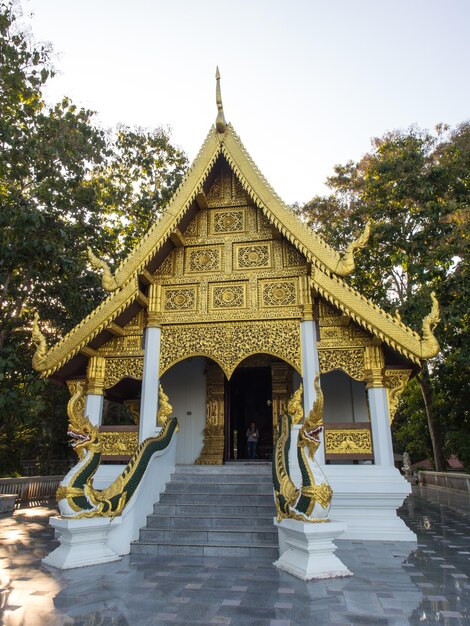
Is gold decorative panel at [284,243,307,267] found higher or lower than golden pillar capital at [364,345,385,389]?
higher

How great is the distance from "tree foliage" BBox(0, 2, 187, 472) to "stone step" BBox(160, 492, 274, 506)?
308 centimetres

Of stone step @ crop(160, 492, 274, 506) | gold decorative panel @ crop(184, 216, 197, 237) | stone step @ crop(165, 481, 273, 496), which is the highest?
gold decorative panel @ crop(184, 216, 197, 237)

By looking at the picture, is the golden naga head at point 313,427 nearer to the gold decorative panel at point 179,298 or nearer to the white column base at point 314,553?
the white column base at point 314,553

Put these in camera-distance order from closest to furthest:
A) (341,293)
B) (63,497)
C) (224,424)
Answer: (63,497), (341,293), (224,424)

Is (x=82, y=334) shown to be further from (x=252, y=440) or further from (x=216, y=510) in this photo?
(x=252, y=440)

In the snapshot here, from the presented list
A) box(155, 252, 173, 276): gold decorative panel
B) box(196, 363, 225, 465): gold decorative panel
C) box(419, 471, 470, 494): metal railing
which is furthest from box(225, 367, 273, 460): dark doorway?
box(419, 471, 470, 494): metal railing

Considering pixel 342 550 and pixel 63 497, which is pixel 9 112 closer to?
pixel 63 497

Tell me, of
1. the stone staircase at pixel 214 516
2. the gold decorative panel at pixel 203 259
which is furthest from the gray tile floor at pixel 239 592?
the gold decorative panel at pixel 203 259

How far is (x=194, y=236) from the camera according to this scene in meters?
7.79

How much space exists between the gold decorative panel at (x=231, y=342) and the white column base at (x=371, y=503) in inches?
66.8

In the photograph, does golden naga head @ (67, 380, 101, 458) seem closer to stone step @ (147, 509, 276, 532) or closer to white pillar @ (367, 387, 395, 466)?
stone step @ (147, 509, 276, 532)

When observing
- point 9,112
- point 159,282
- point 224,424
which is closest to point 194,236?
point 159,282

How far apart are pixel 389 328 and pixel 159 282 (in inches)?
145

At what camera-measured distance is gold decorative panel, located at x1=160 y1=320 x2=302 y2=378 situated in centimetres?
689
